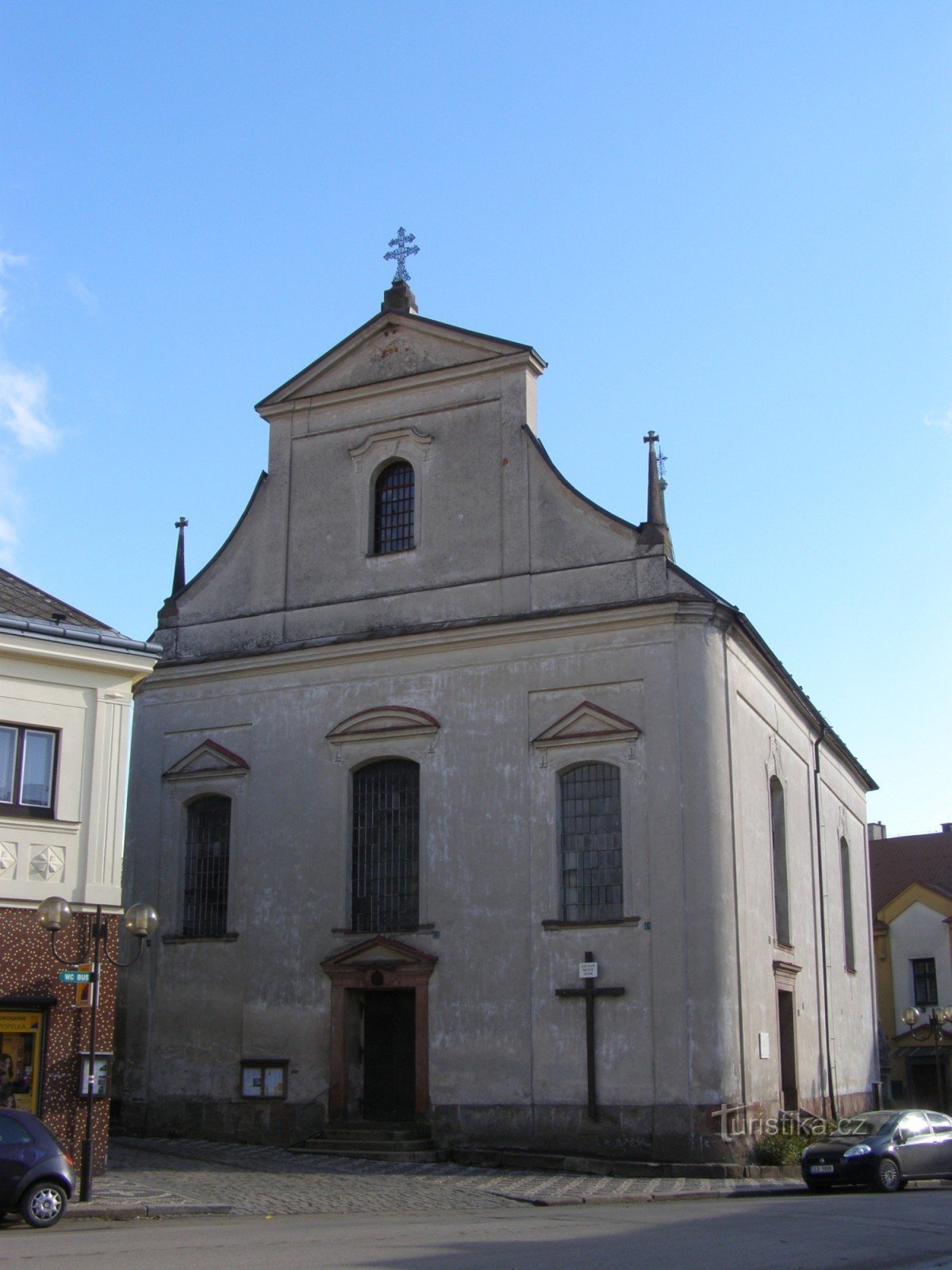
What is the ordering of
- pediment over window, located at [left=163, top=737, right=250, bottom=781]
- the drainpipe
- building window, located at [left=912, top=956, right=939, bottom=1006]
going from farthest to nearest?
building window, located at [left=912, top=956, right=939, bottom=1006], the drainpipe, pediment over window, located at [left=163, top=737, right=250, bottom=781]

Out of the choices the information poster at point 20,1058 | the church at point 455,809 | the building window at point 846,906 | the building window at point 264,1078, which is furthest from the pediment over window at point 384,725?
the building window at point 846,906

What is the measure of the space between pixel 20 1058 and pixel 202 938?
731cm

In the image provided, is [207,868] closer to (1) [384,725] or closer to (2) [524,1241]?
(1) [384,725]

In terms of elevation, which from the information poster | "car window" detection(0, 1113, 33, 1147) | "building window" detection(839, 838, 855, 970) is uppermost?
"building window" detection(839, 838, 855, 970)

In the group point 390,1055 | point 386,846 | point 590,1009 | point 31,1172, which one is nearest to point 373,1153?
point 390,1055

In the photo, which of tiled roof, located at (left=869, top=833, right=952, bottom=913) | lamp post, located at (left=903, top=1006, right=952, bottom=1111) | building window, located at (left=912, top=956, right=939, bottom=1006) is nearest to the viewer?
lamp post, located at (left=903, top=1006, right=952, bottom=1111)

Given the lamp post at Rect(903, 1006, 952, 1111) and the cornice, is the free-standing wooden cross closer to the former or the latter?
the cornice

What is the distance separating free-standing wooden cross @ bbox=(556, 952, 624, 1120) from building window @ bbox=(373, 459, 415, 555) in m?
8.05

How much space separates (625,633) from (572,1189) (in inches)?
329

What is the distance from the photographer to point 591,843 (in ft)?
71.8

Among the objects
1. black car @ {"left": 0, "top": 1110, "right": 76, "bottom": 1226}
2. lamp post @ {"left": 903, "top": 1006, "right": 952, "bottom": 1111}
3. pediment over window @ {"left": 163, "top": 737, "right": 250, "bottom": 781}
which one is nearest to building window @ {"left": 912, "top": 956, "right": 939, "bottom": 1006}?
lamp post @ {"left": 903, "top": 1006, "right": 952, "bottom": 1111}

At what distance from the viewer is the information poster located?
16797 mm

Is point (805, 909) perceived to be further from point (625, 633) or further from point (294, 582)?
point (294, 582)

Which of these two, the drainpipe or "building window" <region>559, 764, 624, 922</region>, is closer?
"building window" <region>559, 764, 624, 922</region>
